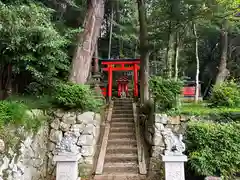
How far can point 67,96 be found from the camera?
5.54 meters

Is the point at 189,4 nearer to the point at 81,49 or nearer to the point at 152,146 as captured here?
the point at 81,49

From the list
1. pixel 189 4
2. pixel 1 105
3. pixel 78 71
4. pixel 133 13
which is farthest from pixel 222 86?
pixel 133 13

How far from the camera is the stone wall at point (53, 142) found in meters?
4.45

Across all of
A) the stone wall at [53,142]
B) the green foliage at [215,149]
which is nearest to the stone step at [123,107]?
the stone wall at [53,142]

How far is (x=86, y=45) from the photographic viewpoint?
6480mm

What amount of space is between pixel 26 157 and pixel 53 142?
3.90ft

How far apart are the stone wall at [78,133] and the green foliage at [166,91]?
1.80 metres

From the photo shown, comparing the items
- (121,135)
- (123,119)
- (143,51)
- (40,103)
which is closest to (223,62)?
(143,51)

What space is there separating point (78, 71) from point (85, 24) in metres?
1.50

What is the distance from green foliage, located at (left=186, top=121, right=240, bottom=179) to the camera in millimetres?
4703

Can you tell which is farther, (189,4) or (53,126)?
(189,4)

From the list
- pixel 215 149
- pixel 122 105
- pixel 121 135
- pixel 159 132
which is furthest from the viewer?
pixel 122 105

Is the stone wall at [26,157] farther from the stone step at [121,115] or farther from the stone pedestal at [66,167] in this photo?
the stone step at [121,115]

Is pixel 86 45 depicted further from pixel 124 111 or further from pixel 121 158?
pixel 121 158
